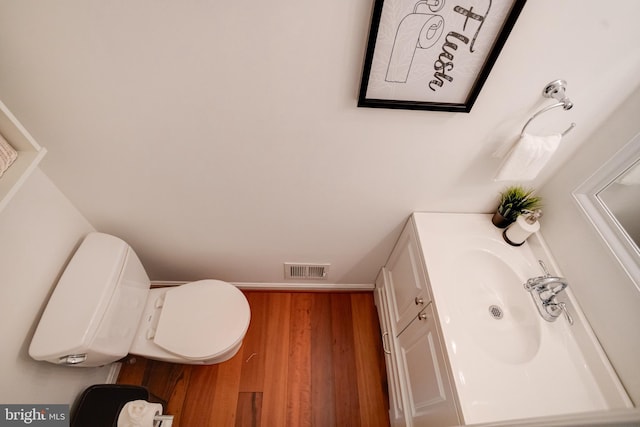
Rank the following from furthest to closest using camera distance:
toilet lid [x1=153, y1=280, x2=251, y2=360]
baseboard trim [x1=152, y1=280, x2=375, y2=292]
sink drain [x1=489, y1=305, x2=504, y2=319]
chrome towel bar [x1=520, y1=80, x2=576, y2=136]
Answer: baseboard trim [x1=152, y1=280, x2=375, y2=292], toilet lid [x1=153, y1=280, x2=251, y2=360], sink drain [x1=489, y1=305, x2=504, y2=319], chrome towel bar [x1=520, y1=80, x2=576, y2=136]

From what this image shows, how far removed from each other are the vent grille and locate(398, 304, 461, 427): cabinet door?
1.87ft

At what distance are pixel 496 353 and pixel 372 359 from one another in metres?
0.82


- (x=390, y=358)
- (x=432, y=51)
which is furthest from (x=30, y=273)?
(x=390, y=358)

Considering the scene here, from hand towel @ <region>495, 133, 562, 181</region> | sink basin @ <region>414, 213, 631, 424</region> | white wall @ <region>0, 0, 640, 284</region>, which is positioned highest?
white wall @ <region>0, 0, 640, 284</region>

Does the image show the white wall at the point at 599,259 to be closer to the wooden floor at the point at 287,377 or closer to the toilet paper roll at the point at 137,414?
the wooden floor at the point at 287,377

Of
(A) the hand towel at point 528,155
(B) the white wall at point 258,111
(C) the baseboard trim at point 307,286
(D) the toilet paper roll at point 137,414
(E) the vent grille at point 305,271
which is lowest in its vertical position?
(D) the toilet paper roll at point 137,414

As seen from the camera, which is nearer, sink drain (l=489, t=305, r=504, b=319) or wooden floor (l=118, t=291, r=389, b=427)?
sink drain (l=489, t=305, r=504, b=319)

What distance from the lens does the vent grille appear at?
1.58m

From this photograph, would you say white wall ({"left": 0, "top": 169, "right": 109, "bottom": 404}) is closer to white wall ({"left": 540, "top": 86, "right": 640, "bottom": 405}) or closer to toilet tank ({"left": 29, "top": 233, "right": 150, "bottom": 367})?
toilet tank ({"left": 29, "top": 233, "right": 150, "bottom": 367})

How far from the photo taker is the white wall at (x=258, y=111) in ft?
2.15

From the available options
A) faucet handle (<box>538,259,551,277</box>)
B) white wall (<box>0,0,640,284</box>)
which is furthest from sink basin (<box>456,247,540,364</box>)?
white wall (<box>0,0,640,284</box>)

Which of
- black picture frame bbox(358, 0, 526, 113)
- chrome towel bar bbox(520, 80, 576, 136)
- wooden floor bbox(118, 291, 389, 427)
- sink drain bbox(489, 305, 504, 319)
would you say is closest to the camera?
black picture frame bbox(358, 0, 526, 113)

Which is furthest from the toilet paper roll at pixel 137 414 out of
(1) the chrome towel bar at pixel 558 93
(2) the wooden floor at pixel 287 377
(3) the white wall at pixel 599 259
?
(1) the chrome towel bar at pixel 558 93

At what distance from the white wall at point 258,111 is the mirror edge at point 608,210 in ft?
0.43
